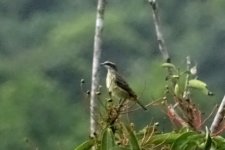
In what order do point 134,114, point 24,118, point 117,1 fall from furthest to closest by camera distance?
point 117,1 < point 24,118 < point 134,114

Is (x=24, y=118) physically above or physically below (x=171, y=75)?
below

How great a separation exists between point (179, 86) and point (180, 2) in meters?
20.3

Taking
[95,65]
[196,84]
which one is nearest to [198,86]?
[196,84]

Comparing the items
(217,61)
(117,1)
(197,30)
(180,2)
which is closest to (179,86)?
(217,61)

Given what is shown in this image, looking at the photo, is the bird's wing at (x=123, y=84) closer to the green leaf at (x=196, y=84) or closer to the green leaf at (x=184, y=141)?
the green leaf at (x=196, y=84)

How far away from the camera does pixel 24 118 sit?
29.1 m

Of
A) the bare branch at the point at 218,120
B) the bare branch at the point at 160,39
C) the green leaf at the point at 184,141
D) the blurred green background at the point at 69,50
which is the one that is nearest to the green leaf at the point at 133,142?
the green leaf at the point at 184,141

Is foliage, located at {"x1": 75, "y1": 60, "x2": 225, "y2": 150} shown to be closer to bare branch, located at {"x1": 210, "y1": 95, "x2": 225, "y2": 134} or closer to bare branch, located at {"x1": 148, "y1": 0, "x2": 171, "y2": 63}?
bare branch, located at {"x1": 210, "y1": 95, "x2": 225, "y2": 134}

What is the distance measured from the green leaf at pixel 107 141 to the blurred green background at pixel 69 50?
1452cm

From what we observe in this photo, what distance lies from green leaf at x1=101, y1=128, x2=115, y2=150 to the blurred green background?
47.6 ft

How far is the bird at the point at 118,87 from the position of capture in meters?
4.57

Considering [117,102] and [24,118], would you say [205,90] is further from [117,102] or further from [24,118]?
[24,118]

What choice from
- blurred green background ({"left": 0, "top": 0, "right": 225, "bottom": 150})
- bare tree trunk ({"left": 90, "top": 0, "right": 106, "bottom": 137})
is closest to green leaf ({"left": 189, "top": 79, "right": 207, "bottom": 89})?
bare tree trunk ({"left": 90, "top": 0, "right": 106, "bottom": 137})

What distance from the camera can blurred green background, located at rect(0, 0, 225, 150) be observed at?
2338cm
